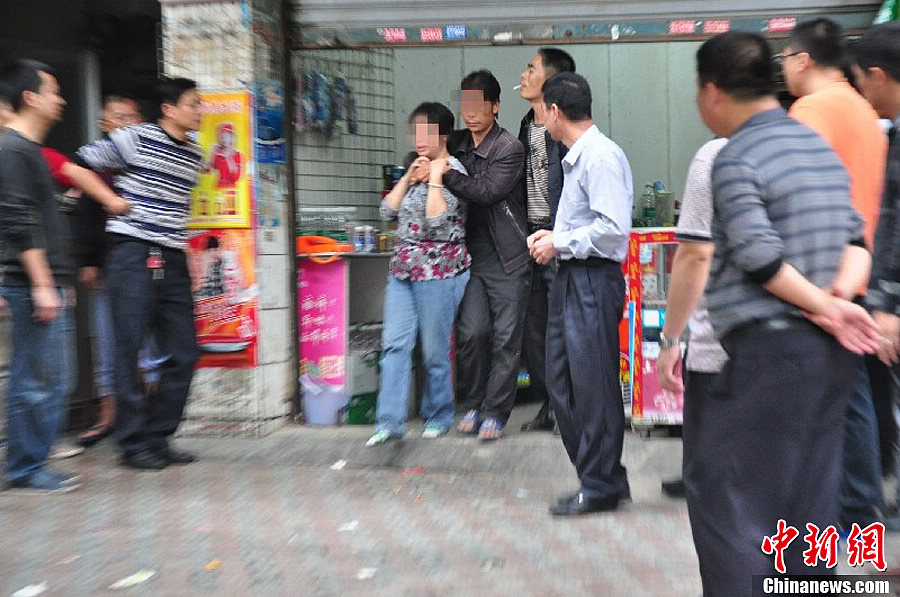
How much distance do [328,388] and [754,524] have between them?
12.2ft

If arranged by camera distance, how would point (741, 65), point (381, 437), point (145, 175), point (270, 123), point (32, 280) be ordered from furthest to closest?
1. point (270, 123)
2. point (381, 437)
3. point (145, 175)
4. point (32, 280)
5. point (741, 65)

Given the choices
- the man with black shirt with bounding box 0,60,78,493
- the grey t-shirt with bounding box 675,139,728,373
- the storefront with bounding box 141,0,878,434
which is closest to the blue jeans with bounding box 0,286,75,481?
the man with black shirt with bounding box 0,60,78,493

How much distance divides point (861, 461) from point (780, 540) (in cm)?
136

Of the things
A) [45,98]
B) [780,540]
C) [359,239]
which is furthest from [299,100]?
[780,540]

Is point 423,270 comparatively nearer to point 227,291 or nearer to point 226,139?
point 227,291

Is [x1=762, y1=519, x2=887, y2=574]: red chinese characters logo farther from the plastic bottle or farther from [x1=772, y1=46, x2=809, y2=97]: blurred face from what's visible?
the plastic bottle

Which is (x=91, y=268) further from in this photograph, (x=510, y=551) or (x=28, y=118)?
(x=510, y=551)

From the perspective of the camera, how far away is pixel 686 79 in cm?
798

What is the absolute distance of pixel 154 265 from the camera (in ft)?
→ 16.5

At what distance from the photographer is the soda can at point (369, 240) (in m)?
6.28

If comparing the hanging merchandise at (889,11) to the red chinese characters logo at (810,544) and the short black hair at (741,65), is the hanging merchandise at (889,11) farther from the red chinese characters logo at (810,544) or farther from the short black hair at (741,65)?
the red chinese characters logo at (810,544)

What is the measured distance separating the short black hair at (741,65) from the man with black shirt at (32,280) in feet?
11.0

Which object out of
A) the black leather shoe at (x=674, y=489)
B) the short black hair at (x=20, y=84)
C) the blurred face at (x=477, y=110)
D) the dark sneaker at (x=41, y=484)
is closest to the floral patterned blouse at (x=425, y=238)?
the blurred face at (x=477, y=110)

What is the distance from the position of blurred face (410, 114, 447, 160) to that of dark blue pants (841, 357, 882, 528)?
271 centimetres
